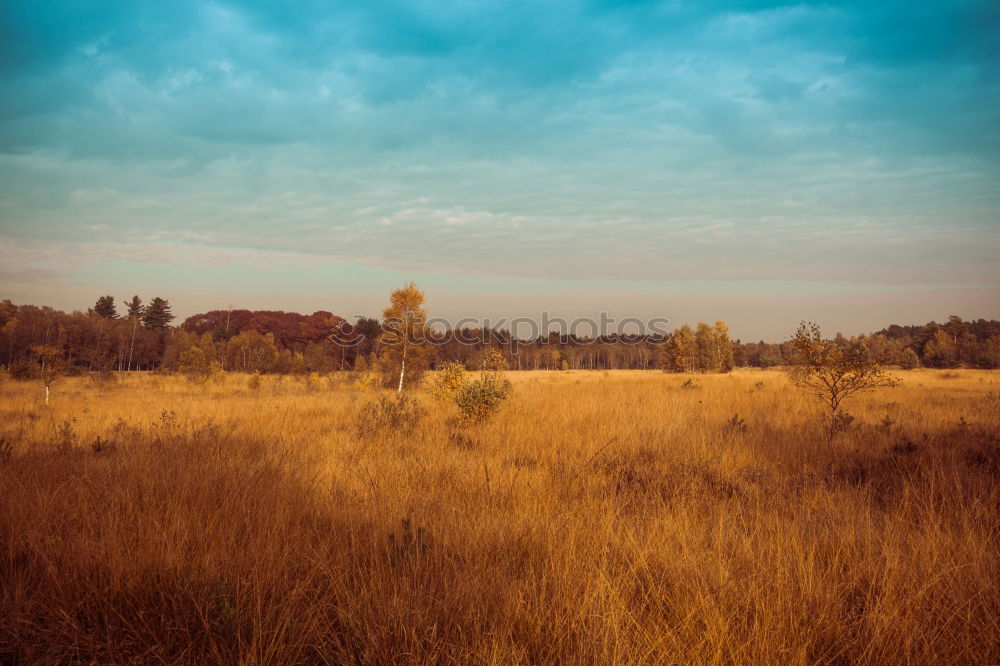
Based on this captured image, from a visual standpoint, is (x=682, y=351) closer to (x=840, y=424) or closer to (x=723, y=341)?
(x=723, y=341)

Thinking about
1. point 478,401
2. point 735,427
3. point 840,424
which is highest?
point 478,401

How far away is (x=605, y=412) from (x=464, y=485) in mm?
5861

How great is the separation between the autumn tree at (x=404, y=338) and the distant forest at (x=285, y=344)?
4.18 meters

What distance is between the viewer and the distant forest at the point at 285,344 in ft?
130

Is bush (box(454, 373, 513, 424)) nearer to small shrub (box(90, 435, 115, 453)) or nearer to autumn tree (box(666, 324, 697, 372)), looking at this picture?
small shrub (box(90, 435, 115, 453))

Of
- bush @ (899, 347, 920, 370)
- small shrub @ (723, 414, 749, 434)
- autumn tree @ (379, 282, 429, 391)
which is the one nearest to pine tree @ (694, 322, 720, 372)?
bush @ (899, 347, 920, 370)

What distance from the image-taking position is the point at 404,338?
25547 millimetres

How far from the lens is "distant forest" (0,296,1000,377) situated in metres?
39.6

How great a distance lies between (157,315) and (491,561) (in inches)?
3845

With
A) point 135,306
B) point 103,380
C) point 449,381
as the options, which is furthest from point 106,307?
point 449,381

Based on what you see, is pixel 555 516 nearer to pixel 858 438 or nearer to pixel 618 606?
pixel 618 606

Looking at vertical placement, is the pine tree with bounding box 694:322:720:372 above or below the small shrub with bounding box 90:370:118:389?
above

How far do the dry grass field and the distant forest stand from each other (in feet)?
24.7

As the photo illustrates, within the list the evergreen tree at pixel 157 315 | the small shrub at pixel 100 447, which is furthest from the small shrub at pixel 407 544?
the evergreen tree at pixel 157 315
